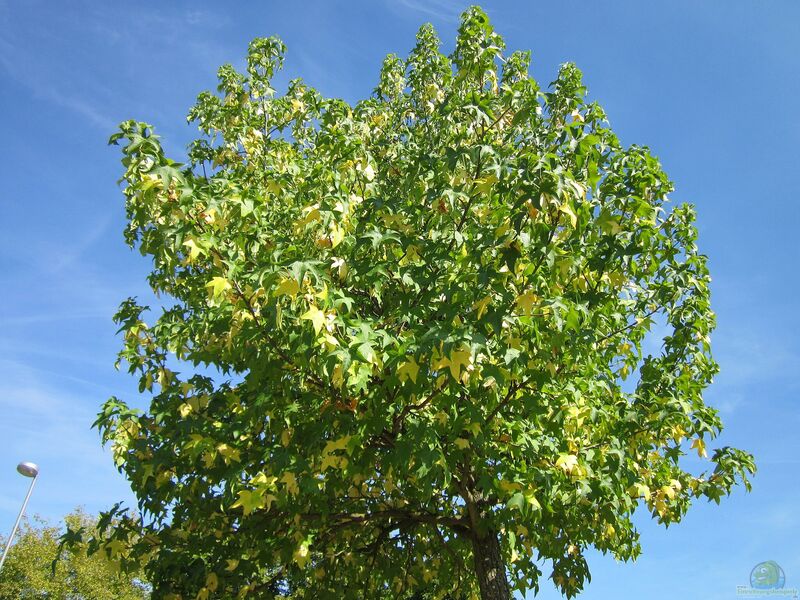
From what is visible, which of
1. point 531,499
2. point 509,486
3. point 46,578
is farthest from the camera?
point 46,578

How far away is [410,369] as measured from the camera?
191 inches

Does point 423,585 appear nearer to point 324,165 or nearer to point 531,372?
point 531,372

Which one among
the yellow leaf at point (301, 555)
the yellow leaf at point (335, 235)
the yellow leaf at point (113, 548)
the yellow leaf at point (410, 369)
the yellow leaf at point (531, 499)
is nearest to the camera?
the yellow leaf at point (410, 369)

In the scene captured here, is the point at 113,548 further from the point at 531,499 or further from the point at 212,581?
the point at 531,499

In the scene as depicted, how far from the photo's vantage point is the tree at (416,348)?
5125 mm

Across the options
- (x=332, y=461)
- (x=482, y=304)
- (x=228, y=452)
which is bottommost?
(x=332, y=461)

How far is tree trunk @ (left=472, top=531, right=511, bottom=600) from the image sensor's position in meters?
7.61

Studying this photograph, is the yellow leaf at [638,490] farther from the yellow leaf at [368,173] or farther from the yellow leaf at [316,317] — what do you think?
the yellow leaf at [368,173]

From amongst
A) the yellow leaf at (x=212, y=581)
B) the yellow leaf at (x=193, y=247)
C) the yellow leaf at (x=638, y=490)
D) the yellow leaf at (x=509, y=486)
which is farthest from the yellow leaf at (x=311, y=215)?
the yellow leaf at (x=638, y=490)

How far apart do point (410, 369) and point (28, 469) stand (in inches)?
908

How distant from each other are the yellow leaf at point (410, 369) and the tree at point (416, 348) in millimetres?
18

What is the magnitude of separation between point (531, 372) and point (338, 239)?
2.18 m

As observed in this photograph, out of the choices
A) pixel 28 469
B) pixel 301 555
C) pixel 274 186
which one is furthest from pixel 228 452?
pixel 28 469

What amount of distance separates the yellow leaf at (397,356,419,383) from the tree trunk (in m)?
3.86
